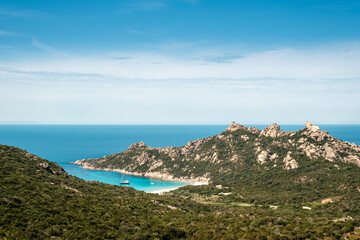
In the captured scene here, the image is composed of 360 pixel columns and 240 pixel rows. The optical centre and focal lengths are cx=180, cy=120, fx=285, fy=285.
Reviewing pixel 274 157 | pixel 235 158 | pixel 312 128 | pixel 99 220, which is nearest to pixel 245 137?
pixel 235 158

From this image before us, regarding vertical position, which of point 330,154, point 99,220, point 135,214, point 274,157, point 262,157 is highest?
point 330,154

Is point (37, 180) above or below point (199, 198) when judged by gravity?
above

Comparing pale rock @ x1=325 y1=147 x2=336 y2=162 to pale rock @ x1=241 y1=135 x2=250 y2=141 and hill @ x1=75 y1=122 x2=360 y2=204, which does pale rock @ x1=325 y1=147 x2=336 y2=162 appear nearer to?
hill @ x1=75 y1=122 x2=360 y2=204

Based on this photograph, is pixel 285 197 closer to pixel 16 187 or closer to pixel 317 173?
pixel 317 173

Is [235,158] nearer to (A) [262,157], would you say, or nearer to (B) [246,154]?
(B) [246,154]

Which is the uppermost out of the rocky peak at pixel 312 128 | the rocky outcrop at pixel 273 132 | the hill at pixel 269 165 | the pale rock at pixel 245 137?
the rocky peak at pixel 312 128

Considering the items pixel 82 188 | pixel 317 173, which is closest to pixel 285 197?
pixel 317 173

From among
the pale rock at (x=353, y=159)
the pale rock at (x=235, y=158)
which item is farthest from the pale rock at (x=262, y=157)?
the pale rock at (x=353, y=159)

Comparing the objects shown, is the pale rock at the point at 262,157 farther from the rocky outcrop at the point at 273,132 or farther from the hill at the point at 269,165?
the rocky outcrop at the point at 273,132
